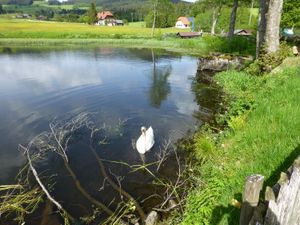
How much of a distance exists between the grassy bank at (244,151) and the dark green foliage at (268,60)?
5214 millimetres

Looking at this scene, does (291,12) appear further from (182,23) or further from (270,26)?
(182,23)

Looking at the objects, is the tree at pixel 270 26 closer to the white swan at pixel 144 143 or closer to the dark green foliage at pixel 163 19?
the white swan at pixel 144 143

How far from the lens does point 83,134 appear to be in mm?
11664

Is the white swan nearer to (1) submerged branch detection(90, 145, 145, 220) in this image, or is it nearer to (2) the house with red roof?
(1) submerged branch detection(90, 145, 145, 220)

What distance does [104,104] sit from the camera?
16078 mm

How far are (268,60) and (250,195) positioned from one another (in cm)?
1468

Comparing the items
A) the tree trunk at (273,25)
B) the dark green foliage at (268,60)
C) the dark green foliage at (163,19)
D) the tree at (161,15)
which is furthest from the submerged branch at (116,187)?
the dark green foliage at (163,19)

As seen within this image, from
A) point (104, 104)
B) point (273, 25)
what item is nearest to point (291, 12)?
point (273, 25)

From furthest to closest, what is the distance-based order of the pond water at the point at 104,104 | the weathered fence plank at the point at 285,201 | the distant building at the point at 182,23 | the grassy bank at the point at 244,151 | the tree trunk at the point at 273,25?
the distant building at the point at 182,23 → the tree trunk at the point at 273,25 → the pond water at the point at 104,104 → the grassy bank at the point at 244,151 → the weathered fence plank at the point at 285,201

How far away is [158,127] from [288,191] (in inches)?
358

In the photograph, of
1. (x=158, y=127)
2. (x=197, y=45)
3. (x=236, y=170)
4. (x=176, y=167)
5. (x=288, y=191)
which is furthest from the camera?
(x=197, y=45)

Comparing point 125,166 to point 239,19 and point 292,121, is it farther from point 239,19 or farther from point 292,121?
point 239,19

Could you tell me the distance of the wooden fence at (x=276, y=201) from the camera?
3412 mm

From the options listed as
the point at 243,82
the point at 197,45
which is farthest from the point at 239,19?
the point at 243,82
